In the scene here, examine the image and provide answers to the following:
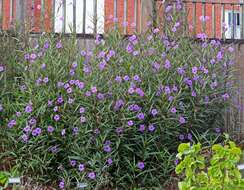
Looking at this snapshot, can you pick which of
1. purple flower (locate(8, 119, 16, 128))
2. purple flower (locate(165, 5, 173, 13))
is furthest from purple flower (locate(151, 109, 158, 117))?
purple flower (locate(165, 5, 173, 13))

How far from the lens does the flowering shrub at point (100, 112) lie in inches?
156

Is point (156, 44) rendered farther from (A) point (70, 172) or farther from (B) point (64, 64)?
(A) point (70, 172)

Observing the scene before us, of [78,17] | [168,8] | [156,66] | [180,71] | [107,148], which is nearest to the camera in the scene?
[107,148]

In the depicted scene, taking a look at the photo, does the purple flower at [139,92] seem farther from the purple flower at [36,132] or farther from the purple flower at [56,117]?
the purple flower at [36,132]

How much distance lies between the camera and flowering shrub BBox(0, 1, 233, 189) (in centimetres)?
396

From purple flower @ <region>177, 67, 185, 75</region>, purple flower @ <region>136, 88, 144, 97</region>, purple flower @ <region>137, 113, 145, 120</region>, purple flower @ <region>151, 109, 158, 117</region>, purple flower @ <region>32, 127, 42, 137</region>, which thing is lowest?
purple flower @ <region>32, 127, 42, 137</region>

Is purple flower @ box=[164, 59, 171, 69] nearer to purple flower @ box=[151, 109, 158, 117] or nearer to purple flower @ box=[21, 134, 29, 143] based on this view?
purple flower @ box=[151, 109, 158, 117]

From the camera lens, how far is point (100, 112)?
155 inches

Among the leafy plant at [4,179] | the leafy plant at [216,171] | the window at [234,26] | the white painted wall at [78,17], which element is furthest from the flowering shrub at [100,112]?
the window at [234,26]

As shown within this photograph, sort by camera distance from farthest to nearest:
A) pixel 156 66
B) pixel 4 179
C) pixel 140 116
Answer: pixel 156 66
pixel 140 116
pixel 4 179

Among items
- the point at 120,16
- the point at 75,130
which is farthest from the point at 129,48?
the point at 120,16

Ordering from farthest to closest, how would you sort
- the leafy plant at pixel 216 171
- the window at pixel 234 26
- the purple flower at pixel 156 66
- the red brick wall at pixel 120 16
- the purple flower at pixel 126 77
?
1. the window at pixel 234 26
2. the red brick wall at pixel 120 16
3. the purple flower at pixel 156 66
4. the purple flower at pixel 126 77
5. the leafy plant at pixel 216 171

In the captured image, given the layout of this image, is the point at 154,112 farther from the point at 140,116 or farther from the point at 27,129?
the point at 27,129

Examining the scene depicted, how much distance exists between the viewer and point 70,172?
13.2 feet
